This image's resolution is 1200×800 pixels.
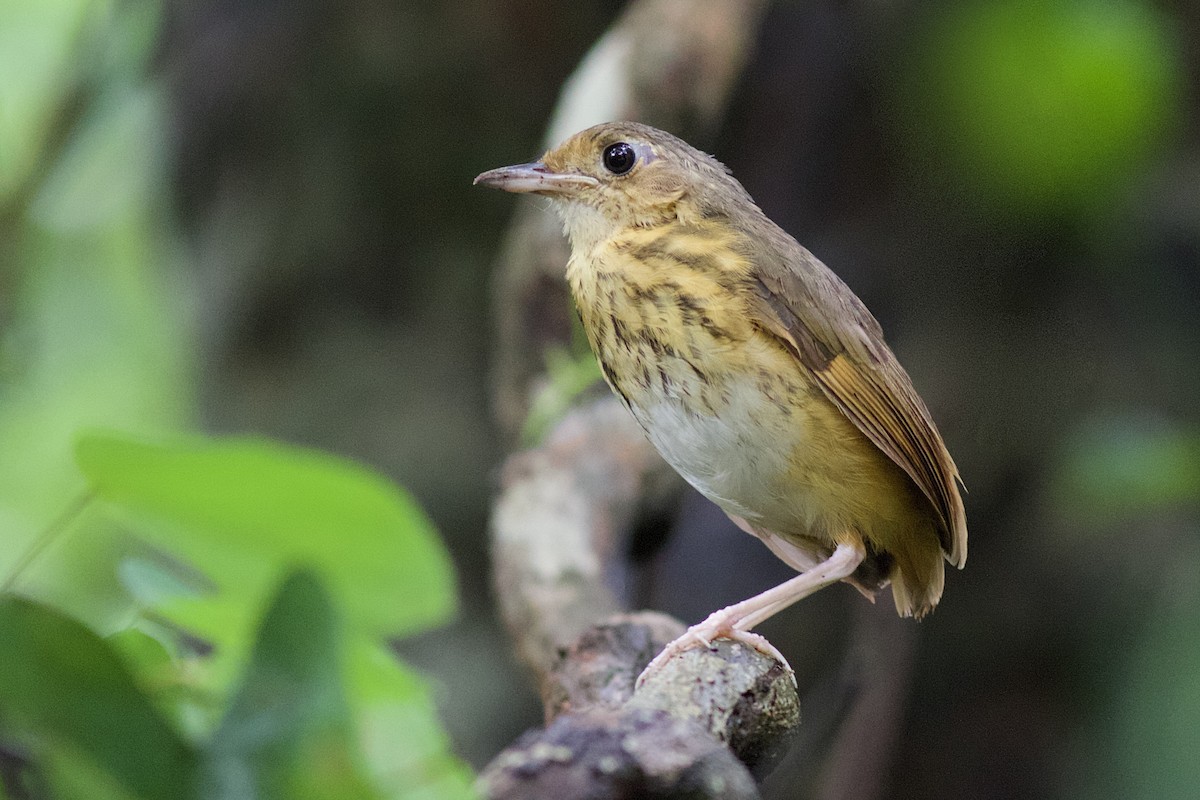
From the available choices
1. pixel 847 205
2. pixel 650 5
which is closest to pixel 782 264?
pixel 650 5

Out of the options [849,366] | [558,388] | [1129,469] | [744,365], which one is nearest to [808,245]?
[1129,469]

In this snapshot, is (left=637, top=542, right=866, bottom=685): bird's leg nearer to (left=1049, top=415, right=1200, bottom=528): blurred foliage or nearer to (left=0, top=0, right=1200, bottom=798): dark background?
(left=1049, top=415, right=1200, bottom=528): blurred foliage

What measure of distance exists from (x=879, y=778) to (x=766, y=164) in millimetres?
2068

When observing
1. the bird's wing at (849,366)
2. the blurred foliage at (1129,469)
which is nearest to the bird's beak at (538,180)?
the bird's wing at (849,366)

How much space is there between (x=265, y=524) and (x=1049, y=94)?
2.83 metres

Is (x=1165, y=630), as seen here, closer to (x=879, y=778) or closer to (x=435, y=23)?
(x=879, y=778)

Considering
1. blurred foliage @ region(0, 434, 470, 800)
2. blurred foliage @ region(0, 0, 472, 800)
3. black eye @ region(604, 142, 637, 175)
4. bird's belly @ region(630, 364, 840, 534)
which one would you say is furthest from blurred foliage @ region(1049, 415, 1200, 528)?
blurred foliage @ region(0, 434, 470, 800)

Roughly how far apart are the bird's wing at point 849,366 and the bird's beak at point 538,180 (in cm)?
37

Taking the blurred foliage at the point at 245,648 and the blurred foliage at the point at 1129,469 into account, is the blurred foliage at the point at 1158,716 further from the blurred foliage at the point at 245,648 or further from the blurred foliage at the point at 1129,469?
the blurred foliage at the point at 245,648

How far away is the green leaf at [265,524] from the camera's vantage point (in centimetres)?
100

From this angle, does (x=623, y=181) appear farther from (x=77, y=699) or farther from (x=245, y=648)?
(x=77, y=699)

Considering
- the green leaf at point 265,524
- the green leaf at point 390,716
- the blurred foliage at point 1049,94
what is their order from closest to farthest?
the green leaf at point 265,524, the green leaf at point 390,716, the blurred foliage at point 1049,94

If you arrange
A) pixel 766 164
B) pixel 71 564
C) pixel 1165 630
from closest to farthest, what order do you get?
pixel 71 564 → pixel 1165 630 → pixel 766 164

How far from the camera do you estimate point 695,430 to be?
196 centimetres
